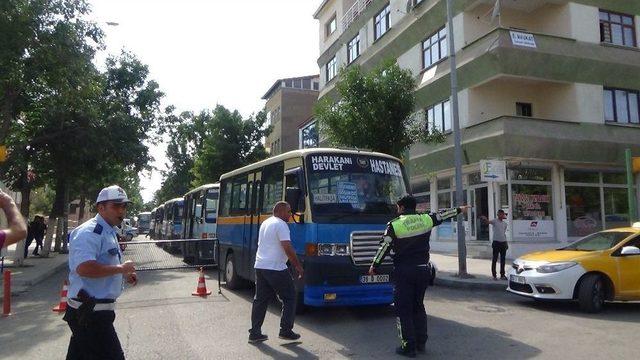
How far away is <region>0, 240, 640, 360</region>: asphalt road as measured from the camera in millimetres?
6789

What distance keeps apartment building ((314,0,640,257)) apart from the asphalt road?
31.5 ft

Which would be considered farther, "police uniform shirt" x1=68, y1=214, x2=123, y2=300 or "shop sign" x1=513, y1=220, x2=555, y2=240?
"shop sign" x1=513, y1=220, x2=555, y2=240

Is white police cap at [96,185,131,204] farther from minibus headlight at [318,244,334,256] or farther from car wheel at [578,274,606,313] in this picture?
car wheel at [578,274,606,313]

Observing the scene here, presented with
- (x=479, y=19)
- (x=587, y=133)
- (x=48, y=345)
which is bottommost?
(x=48, y=345)

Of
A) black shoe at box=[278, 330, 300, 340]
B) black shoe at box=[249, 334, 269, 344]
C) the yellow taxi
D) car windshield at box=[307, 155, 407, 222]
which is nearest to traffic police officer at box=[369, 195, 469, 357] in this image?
black shoe at box=[278, 330, 300, 340]

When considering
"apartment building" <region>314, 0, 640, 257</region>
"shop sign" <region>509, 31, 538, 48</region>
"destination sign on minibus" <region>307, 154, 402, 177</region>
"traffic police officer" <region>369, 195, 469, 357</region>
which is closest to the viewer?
"traffic police officer" <region>369, 195, 469, 357</region>

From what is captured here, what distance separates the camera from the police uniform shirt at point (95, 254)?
3.91m

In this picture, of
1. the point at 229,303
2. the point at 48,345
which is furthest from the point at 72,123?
the point at 48,345

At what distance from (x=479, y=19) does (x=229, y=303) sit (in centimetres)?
1711

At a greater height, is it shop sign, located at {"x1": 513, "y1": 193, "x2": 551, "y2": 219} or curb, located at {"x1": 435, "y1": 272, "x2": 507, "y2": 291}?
shop sign, located at {"x1": 513, "y1": 193, "x2": 551, "y2": 219}

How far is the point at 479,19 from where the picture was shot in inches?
873

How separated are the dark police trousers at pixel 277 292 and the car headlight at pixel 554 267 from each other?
16.9 feet

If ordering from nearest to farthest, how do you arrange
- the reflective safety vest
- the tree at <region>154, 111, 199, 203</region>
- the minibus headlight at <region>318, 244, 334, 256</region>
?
1. the reflective safety vest
2. the minibus headlight at <region>318, 244, 334, 256</region>
3. the tree at <region>154, 111, 199, 203</region>

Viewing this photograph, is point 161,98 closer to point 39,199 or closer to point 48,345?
point 48,345
